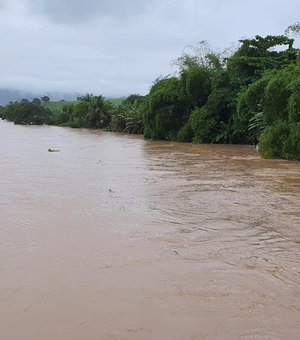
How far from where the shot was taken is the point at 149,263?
591 cm

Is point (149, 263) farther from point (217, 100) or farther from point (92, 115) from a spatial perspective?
point (92, 115)

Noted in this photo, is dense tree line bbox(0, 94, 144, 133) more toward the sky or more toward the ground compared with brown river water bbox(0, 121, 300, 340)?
more toward the sky

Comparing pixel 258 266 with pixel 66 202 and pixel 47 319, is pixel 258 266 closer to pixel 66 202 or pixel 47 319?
pixel 47 319

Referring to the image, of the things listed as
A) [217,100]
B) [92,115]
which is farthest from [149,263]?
[92,115]

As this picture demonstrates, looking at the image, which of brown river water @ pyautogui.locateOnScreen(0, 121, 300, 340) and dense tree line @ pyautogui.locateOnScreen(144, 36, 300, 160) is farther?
dense tree line @ pyautogui.locateOnScreen(144, 36, 300, 160)

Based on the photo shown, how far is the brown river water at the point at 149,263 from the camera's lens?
422 centimetres

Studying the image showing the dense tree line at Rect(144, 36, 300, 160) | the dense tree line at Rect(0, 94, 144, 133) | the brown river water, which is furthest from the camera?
the dense tree line at Rect(0, 94, 144, 133)

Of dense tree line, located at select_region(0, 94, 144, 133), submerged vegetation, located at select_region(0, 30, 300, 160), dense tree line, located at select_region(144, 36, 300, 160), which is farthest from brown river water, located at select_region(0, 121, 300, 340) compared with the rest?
dense tree line, located at select_region(0, 94, 144, 133)

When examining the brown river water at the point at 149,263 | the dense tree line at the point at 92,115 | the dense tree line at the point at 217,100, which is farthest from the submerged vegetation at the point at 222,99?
the brown river water at the point at 149,263

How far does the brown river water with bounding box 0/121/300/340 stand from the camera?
4219 mm

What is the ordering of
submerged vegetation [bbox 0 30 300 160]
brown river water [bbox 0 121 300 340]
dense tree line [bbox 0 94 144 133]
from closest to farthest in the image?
brown river water [bbox 0 121 300 340], submerged vegetation [bbox 0 30 300 160], dense tree line [bbox 0 94 144 133]

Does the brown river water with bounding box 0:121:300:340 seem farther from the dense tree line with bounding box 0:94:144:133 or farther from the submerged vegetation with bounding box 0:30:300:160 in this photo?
the dense tree line with bounding box 0:94:144:133

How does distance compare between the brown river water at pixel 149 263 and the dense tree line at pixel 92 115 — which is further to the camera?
the dense tree line at pixel 92 115

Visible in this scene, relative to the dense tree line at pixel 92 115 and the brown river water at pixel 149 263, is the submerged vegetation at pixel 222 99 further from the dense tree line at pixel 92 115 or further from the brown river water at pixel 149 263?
the brown river water at pixel 149 263
